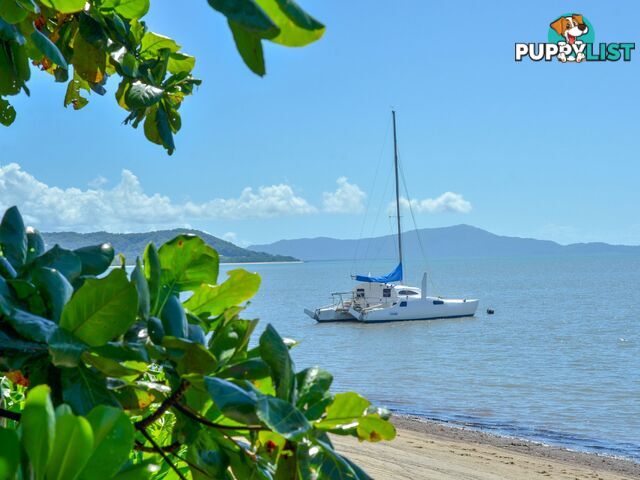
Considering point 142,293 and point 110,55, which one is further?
point 110,55

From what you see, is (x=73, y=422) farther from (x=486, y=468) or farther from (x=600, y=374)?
(x=600, y=374)

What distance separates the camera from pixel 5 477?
1.61 ft

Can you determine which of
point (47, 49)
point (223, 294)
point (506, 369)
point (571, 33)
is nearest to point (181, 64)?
point (47, 49)

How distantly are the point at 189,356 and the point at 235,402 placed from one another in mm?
74

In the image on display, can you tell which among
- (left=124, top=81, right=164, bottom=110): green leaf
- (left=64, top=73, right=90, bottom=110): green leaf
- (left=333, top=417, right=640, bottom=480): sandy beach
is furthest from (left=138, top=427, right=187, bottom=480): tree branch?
(left=333, top=417, right=640, bottom=480): sandy beach

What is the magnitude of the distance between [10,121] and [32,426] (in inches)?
47.7

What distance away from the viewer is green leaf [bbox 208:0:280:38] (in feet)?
1.38

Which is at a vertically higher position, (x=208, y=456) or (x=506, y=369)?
(x=208, y=456)

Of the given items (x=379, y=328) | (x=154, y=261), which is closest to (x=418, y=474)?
(x=154, y=261)

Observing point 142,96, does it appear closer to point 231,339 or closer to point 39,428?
point 231,339

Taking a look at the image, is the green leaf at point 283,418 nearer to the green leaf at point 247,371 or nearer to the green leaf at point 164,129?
the green leaf at point 247,371

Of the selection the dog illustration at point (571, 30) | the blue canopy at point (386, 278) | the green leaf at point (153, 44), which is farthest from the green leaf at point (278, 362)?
the dog illustration at point (571, 30)

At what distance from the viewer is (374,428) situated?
2.27 ft

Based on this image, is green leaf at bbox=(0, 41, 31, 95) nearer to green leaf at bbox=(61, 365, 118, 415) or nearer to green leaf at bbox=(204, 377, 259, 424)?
green leaf at bbox=(61, 365, 118, 415)
